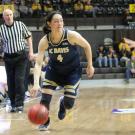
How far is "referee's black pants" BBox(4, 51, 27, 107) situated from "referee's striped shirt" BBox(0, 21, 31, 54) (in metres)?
0.11

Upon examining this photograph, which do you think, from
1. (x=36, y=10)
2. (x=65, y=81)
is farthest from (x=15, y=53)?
(x=36, y=10)

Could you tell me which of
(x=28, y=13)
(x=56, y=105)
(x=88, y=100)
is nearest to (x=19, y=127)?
(x=56, y=105)

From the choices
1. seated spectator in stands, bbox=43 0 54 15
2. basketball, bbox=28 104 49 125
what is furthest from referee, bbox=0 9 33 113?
seated spectator in stands, bbox=43 0 54 15

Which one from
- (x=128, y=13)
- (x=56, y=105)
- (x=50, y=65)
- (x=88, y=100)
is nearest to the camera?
(x=50, y=65)

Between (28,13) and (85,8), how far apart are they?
9.76ft

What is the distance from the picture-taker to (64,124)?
6699 millimetres

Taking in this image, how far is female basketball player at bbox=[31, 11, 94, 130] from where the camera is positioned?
235 inches

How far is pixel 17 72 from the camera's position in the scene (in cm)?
825

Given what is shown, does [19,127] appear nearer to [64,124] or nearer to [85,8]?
[64,124]

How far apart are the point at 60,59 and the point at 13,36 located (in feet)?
8.17

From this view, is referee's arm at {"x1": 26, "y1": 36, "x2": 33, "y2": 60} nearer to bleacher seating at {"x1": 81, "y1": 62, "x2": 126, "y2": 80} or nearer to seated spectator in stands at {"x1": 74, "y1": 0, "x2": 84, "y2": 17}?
bleacher seating at {"x1": 81, "y1": 62, "x2": 126, "y2": 80}

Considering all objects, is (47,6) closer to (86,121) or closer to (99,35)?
(99,35)

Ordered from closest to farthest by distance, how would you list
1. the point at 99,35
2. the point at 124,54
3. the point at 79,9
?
the point at 124,54 < the point at 79,9 < the point at 99,35

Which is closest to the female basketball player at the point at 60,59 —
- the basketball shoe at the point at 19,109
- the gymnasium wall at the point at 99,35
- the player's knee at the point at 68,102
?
the player's knee at the point at 68,102
